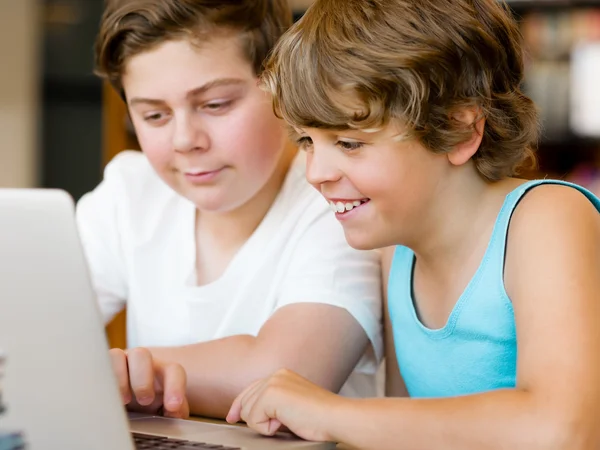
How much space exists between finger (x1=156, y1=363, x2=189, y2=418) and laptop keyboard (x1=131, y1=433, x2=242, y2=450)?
134 millimetres

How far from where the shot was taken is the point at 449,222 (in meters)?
1.03

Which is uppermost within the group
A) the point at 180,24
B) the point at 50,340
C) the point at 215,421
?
the point at 180,24

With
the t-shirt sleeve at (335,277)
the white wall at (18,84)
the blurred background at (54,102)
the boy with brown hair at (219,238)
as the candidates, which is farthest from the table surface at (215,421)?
the white wall at (18,84)

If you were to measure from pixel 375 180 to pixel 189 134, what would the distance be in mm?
320

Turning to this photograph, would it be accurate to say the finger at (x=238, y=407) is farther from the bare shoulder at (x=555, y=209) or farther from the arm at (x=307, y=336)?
the bare shoulder at (x=555, y=209)

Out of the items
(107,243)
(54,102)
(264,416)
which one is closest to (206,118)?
(107,243)

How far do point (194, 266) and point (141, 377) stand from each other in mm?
405

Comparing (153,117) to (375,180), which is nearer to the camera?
(375,180)

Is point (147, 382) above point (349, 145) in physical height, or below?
below

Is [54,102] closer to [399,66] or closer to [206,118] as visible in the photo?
[206,118]

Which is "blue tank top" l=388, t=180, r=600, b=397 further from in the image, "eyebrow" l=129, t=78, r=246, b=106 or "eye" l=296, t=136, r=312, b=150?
"eyebrow" l=129, t=78, r=246, b=106

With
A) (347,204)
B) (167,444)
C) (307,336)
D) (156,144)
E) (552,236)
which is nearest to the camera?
(167,444)

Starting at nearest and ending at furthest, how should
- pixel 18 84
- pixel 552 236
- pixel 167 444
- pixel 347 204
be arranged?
pixel 167 444 < pixel 552 236 < pixel 347 204 < pixel 18 84

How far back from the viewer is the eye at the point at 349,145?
96 centimetres
